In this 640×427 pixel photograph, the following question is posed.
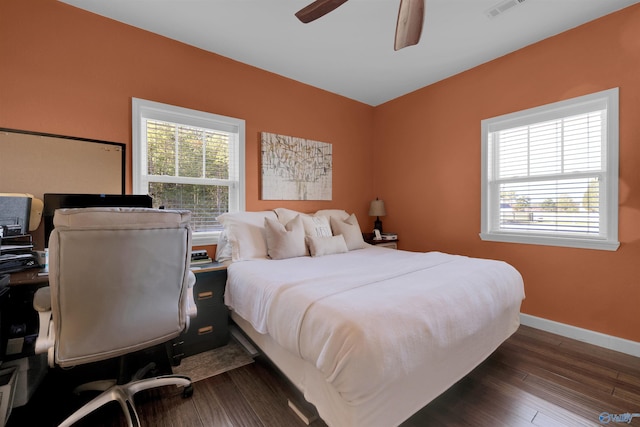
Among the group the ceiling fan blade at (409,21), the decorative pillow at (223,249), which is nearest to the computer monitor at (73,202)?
the decorative pillow at (223,249)

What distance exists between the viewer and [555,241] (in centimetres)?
262

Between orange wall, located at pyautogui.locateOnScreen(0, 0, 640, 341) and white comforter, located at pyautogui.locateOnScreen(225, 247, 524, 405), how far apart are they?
887 millimetres

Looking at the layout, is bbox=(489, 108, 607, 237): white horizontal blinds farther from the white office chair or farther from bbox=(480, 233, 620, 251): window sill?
the white office chair

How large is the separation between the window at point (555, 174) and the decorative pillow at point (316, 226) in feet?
5.73

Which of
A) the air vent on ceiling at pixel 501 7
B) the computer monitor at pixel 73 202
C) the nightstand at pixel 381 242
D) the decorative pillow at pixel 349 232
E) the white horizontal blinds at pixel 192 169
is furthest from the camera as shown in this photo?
the nightstand at pixel 381 242

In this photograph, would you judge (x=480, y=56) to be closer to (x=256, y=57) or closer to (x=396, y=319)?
(x=256, y=57)

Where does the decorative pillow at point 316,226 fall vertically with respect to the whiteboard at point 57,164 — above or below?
below

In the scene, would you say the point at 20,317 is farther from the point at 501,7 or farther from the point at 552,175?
the point at 552,175

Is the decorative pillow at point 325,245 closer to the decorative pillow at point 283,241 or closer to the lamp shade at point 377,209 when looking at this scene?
the decorative pillow at point 283,241

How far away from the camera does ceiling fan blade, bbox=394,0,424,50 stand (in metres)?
1.58

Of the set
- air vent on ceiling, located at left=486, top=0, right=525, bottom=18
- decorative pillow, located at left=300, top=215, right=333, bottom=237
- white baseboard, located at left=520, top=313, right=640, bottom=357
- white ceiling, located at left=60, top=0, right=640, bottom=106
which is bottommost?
white baseboard, located at left=520, top=313, right=640, bottom=357

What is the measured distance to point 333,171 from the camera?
3912mm

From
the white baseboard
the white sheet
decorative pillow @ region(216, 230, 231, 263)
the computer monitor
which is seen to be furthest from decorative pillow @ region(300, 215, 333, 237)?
the white baseboard

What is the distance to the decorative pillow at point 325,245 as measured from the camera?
8.96 feet
